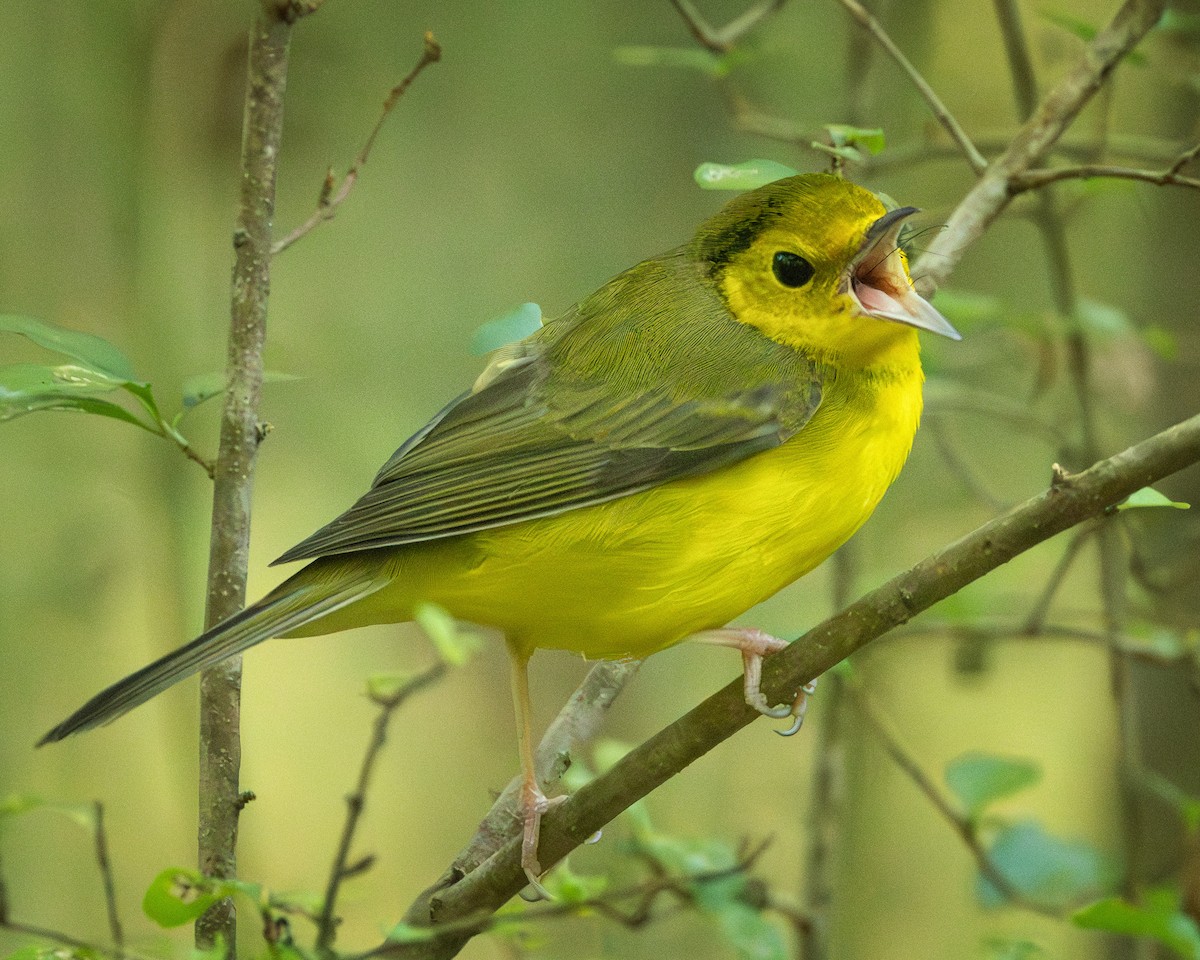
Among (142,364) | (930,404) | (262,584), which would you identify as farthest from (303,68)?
(930,404)

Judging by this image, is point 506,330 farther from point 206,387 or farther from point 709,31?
point 709,31

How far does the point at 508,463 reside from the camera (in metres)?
2.65

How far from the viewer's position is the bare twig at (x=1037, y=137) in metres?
2.74

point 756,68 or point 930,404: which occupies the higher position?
point 756,68

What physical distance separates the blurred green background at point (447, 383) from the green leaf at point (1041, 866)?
597mm

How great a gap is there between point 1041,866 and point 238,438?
2.33 m

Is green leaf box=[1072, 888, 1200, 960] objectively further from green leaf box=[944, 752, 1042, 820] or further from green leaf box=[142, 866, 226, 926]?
green leaf box=[142, 866, 226, 926]

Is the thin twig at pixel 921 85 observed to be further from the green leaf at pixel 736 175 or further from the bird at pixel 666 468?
the green leaf at pixel 736 175

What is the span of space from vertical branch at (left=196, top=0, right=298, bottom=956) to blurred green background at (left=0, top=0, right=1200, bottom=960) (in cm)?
205

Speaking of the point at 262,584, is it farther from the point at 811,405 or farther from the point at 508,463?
the point at 811,405

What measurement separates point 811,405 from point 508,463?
60 cm

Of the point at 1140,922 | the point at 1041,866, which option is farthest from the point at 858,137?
the point at 1041,866

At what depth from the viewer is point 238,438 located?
2.12m

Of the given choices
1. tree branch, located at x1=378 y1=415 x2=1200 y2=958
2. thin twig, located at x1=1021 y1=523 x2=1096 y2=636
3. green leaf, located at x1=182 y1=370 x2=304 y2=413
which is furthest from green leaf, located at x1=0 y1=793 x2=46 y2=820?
thin twig, located at x1=1021 y1=523 x2=1096 y2=636
